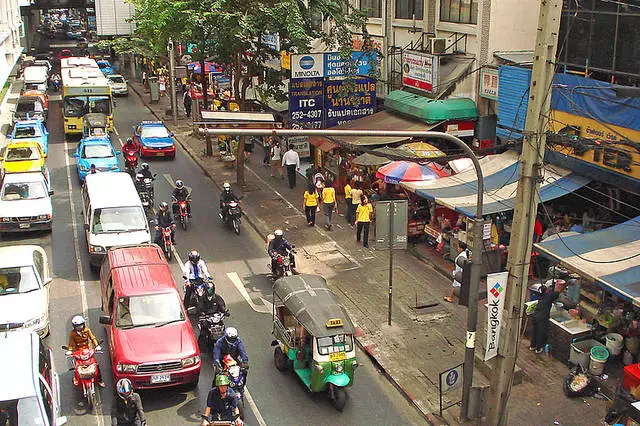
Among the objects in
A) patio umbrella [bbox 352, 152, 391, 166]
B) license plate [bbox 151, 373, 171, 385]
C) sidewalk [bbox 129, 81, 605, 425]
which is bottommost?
sidewalk [bbox 129, 81, 605, 425]

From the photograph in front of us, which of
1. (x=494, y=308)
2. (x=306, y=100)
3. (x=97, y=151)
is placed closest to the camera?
(x=494, y=308)

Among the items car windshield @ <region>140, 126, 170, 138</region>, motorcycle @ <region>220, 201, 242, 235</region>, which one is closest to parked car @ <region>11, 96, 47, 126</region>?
car windshield @ <region>140, 126, 170, 138</region>

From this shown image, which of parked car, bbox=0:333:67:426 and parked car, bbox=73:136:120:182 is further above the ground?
parked car, bbox=0:333:67:426

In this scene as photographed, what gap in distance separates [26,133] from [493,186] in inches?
882

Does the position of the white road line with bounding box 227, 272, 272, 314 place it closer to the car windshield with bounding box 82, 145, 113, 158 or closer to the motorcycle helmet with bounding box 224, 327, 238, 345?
the motorcycle helmet with bounding box 224, 327, 238, 345

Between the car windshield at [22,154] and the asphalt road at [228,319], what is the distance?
56.5 inches

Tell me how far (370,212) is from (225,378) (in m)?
11.3

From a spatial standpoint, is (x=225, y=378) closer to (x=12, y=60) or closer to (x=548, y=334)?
(x=548, y=334)

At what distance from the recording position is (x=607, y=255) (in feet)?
48.3

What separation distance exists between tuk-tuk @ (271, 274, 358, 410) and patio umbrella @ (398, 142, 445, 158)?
330 inches

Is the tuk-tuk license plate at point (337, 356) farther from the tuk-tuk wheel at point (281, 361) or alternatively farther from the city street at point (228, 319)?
the tuk-tuk wheel at point (281, 361)

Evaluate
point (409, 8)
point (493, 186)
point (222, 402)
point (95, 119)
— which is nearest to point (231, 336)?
point (222, 402)

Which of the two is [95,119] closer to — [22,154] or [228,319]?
[22,154]

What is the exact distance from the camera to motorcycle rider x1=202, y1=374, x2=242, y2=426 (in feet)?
36.9
